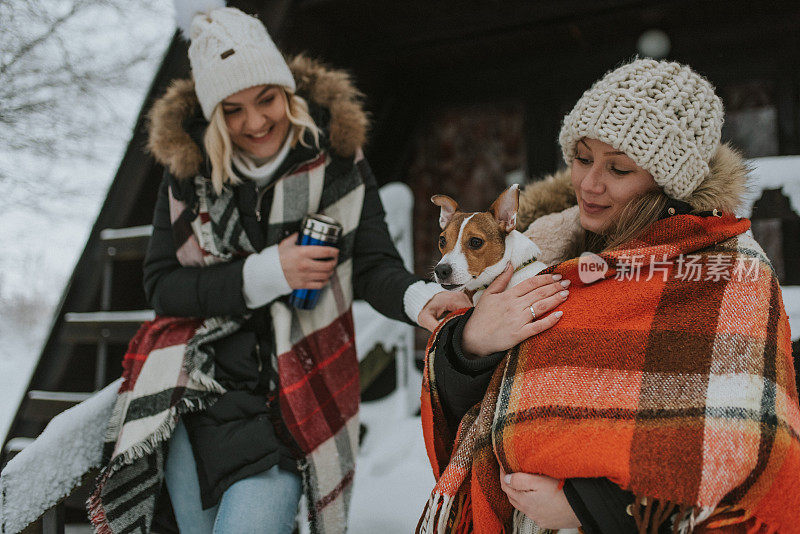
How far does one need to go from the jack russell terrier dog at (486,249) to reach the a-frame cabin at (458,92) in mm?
1280

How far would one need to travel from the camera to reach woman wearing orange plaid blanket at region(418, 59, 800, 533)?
875mm

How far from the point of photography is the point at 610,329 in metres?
0.99

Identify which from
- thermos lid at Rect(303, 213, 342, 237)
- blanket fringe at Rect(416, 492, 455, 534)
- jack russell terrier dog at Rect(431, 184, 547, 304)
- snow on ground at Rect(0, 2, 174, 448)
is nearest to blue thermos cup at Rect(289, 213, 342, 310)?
thermos lid at Rect(303, 213, 342, 237)

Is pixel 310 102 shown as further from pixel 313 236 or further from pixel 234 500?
pixel 234 500

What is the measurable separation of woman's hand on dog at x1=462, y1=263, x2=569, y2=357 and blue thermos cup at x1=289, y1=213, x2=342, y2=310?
497 millimetres

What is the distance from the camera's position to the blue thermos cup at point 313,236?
4.67ft

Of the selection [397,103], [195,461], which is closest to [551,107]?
[397,103]

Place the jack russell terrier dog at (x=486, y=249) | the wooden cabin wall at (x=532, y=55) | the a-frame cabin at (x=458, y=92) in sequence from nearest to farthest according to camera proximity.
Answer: the jack russell terrier dog at (x=486, y=249)
the a-frame cabin at (x=458, y=92)
the wooden cabin wall at (x=532, y=55)

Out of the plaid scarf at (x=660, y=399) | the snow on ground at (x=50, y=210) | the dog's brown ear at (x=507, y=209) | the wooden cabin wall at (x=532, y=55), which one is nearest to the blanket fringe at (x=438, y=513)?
the plaid scarf at (x=660, y=399)

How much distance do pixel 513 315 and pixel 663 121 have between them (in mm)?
459

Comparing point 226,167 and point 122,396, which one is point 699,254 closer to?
point 226,167

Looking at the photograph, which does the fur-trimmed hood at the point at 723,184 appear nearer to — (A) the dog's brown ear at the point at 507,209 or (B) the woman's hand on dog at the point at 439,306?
(A) the dog's brown ear at the point at 507,209

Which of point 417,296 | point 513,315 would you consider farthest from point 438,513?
point 417,296

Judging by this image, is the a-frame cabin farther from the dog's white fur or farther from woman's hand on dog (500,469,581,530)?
woman's hand on dog (500,469,581,530)
